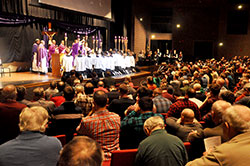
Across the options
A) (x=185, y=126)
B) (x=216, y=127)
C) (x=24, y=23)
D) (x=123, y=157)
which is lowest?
(x=123, y=157)

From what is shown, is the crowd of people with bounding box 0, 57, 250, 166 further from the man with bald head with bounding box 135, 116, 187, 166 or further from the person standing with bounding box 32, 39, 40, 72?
the person standing with bounding box 32, 39, 40, 72

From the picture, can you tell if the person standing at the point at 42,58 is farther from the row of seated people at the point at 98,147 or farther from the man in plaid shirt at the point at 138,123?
the row of seated people at the point at 98,147

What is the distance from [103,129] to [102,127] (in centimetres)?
2

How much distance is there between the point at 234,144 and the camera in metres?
1.36

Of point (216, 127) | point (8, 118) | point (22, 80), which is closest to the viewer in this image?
point (216, 127)

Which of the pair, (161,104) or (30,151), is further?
(161,104)

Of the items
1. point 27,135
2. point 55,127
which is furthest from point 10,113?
point 27,135

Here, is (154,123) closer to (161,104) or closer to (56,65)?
(161,104)

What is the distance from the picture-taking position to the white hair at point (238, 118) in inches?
58.1

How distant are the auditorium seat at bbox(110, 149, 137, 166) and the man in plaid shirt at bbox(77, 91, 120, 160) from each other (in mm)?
471

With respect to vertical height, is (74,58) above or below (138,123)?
above

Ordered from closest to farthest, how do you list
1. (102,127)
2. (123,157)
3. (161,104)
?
(123,157) → (102,127) → (161,104)

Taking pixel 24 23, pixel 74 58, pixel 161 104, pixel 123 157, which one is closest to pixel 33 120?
pixel 123 157

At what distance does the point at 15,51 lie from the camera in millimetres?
10625
